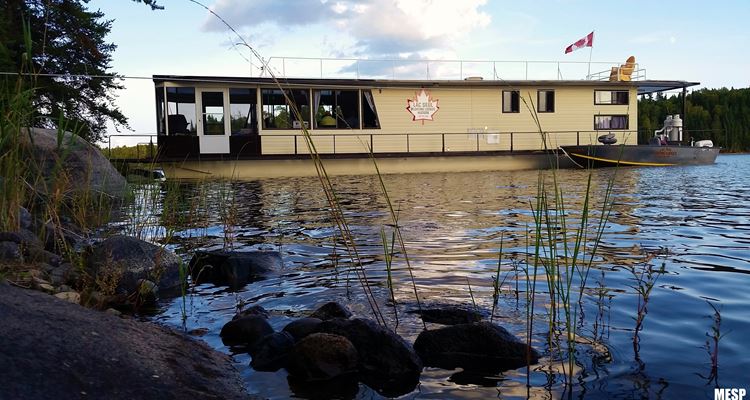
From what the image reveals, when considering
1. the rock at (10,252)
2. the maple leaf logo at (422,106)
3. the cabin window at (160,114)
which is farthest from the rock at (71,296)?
the maple leaf logo at (422,106)

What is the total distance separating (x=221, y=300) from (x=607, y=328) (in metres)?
2.36

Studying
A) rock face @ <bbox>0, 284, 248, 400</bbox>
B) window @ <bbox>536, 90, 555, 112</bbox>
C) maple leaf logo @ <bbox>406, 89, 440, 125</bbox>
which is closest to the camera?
rock face @ <bbox>0, 284, 248, 400</bbox>

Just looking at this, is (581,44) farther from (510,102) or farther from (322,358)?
(322,358)

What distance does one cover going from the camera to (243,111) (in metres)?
19.9

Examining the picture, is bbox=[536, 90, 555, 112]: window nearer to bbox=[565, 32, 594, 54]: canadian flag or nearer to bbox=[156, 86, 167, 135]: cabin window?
bbox=[565, 32, 594, 54]: canadian flag

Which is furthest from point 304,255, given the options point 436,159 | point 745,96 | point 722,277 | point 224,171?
point 745,96

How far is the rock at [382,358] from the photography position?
2609mm

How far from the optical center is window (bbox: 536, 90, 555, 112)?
22766 mm

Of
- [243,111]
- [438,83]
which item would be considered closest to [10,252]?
[243,111]

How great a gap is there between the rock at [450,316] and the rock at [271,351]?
2.73 feet

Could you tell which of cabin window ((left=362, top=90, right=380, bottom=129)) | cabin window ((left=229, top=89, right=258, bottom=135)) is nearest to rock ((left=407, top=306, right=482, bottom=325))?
cabin window ((left=229, top=89, right=258, bottom=135))

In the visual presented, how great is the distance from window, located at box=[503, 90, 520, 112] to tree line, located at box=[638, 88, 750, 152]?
3224cm

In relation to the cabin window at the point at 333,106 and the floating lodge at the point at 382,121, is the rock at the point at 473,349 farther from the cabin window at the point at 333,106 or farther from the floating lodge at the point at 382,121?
the cabin window at the point at 333,106

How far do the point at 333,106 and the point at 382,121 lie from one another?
185 cm
